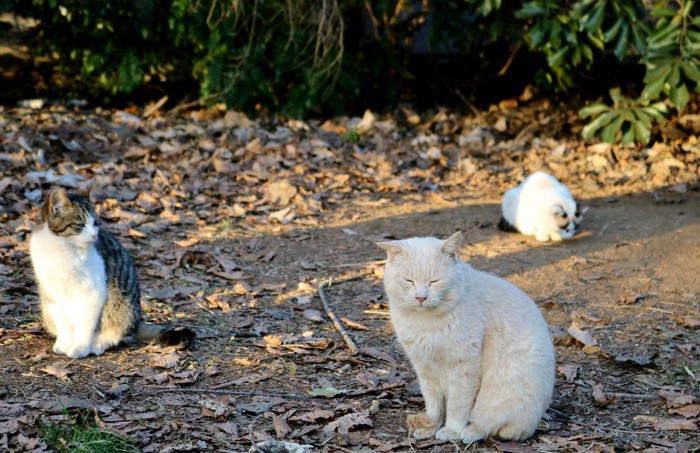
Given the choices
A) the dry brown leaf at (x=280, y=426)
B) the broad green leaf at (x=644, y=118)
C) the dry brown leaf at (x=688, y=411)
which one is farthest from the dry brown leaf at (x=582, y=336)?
the broad green leaf at (x=644, y=118)

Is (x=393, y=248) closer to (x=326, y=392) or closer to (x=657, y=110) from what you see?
(x=326, y=392)

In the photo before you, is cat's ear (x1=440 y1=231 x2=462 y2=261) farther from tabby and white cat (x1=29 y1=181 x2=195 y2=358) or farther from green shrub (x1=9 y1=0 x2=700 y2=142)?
green shrub (x1=9 y1=0 x2=700 y2=142)

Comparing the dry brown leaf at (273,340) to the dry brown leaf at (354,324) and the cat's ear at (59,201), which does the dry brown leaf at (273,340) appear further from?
the cat's ear at (59,201)

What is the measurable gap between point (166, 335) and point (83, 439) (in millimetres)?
1233

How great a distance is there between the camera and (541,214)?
706cm

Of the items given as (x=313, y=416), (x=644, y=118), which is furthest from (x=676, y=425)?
(x=644, y=118)

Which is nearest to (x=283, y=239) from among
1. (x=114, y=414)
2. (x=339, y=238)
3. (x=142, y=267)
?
(x=339, y=238)

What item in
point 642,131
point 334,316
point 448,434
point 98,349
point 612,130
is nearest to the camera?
point 448,434

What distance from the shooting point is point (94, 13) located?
369 inches

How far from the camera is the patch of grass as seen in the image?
3.46m

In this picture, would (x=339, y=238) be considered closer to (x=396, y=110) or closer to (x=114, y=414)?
(x=114, y=414)

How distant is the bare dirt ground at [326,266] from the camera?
3.97 metres

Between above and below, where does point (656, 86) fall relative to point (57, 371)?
above

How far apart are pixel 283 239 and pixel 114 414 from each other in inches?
124
